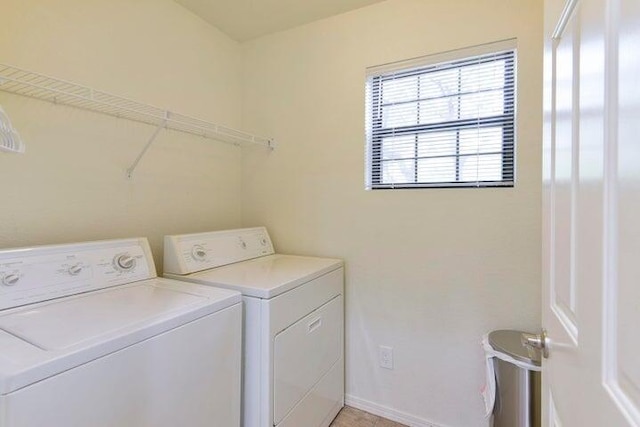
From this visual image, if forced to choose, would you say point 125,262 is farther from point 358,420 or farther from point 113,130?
point 358,420

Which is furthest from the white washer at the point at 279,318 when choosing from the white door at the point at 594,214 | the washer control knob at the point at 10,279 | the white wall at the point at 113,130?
the white door at the point at 594,214

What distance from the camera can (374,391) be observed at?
1.99 meters

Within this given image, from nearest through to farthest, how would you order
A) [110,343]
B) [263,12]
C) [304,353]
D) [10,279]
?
[110,343] → [10,279] → [304,353] → [263,12]

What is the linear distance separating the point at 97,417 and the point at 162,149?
4.74 ft

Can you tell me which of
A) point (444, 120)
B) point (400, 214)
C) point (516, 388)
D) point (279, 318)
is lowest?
point (516, 388)

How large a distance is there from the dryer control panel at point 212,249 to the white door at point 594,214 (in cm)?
152

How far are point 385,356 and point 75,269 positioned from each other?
5.47ft

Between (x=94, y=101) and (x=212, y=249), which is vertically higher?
(x=94, y=101)

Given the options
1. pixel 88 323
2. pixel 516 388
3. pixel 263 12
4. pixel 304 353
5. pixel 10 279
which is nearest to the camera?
pixel 88 323

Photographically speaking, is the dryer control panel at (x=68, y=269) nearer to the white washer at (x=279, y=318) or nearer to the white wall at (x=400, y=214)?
the white washer at (x=279, y=318)

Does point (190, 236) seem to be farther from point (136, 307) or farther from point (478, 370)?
point (478, 370)

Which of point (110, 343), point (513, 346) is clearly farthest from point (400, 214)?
point (110, 343)

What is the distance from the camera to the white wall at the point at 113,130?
1.34m

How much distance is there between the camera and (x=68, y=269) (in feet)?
4.13
